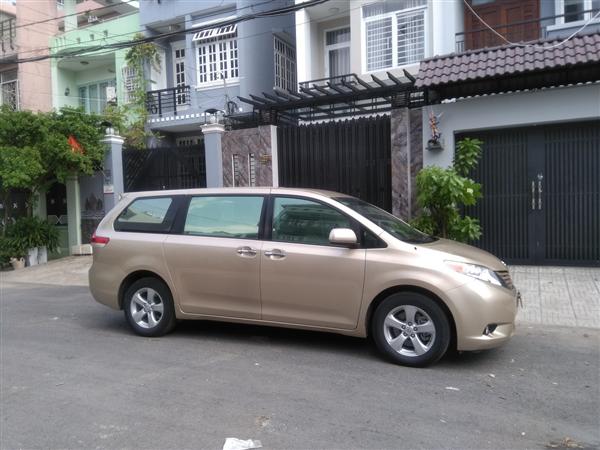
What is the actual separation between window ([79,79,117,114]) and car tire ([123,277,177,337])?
16.9 metres

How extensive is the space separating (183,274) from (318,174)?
5.81 m

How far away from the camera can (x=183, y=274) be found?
573 centimetres

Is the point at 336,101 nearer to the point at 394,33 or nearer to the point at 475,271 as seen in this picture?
the point at 394,33

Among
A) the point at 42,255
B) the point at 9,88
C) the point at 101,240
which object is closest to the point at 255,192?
the point at 101,240

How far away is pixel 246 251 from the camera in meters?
5.42

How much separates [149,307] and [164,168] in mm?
7827

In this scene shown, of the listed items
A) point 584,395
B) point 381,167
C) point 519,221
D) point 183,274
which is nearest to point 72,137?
point 381,167

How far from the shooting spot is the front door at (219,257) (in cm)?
543

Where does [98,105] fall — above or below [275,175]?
above

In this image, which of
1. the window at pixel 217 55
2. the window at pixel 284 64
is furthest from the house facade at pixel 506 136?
the window at pixel 284 64

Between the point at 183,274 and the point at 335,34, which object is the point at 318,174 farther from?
the point at 335,34

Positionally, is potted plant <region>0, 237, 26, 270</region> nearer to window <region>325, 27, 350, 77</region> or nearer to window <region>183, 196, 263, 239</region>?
window <region>183, 196, 263, 239</region>

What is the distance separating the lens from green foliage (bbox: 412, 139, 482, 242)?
8219 millimetres

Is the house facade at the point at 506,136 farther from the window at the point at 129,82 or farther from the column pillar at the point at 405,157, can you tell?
the window at the point at 129,82
